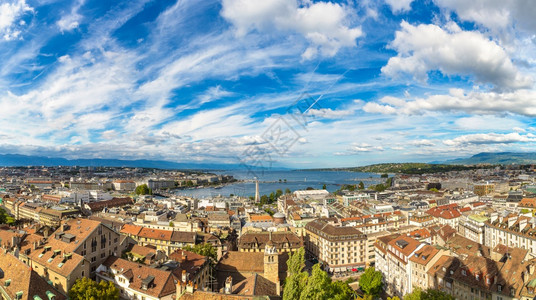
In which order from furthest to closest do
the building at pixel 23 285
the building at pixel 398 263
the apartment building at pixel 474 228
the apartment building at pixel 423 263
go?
the apartment building at pixel 474 228 < the building at pixel 398 263 < the apartment building at pixel 423 263 < the building at pixel 23 285

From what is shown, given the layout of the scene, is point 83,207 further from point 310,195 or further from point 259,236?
point 310,195

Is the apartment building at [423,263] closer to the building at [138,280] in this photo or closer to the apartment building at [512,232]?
the apartment building at [512,232]

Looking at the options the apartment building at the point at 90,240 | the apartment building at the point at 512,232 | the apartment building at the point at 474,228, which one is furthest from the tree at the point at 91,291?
the apartment building at the point at 474,228

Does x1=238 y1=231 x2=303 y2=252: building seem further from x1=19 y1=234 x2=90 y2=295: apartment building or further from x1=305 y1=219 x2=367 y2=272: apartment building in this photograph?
x1=19 y1=234 x2=90 y2=295: apartment building

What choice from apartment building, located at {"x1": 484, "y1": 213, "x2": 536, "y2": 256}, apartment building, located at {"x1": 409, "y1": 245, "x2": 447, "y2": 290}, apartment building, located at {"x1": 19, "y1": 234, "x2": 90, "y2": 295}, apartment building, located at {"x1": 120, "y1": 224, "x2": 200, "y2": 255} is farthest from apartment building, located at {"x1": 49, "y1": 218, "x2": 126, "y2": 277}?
apartment building, located at {"x1": 484, "y1": 213, "x2": 536, "y2": 256}

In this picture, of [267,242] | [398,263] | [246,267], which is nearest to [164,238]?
[267,242]

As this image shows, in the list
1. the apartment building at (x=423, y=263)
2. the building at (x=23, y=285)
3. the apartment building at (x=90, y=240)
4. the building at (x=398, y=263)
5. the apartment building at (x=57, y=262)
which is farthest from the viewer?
the building at (x=398, y=263)

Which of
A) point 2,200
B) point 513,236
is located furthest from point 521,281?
point 2,200
